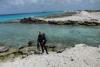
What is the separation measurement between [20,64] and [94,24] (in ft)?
139

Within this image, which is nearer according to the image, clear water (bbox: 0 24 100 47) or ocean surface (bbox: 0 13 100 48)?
ocean surface (bbox: 0 13 100 48)

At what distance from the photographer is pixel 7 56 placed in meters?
20.8

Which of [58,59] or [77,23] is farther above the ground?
[58,59]

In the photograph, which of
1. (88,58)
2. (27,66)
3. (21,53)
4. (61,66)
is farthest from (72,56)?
(21,53)

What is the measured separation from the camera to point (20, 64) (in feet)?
51.4

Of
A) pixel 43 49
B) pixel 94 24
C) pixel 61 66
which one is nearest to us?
pixel 61 66

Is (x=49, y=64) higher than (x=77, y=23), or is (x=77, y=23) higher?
(x=49, y=64)

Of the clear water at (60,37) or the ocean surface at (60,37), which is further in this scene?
the clear water at (60,37)

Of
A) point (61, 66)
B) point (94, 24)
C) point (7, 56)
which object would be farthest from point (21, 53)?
point (94, 24)

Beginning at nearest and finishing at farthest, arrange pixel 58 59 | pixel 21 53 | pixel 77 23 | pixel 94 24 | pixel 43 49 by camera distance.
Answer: pixel 58 59, pixel 43 49, pixel 21 53, pixel 94 24, pixel 77 23

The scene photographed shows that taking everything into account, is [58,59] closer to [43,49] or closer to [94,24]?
[43,49]

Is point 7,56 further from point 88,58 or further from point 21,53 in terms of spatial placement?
point 88,58

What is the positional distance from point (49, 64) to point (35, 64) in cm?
109

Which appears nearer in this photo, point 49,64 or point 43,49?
point 49,64
